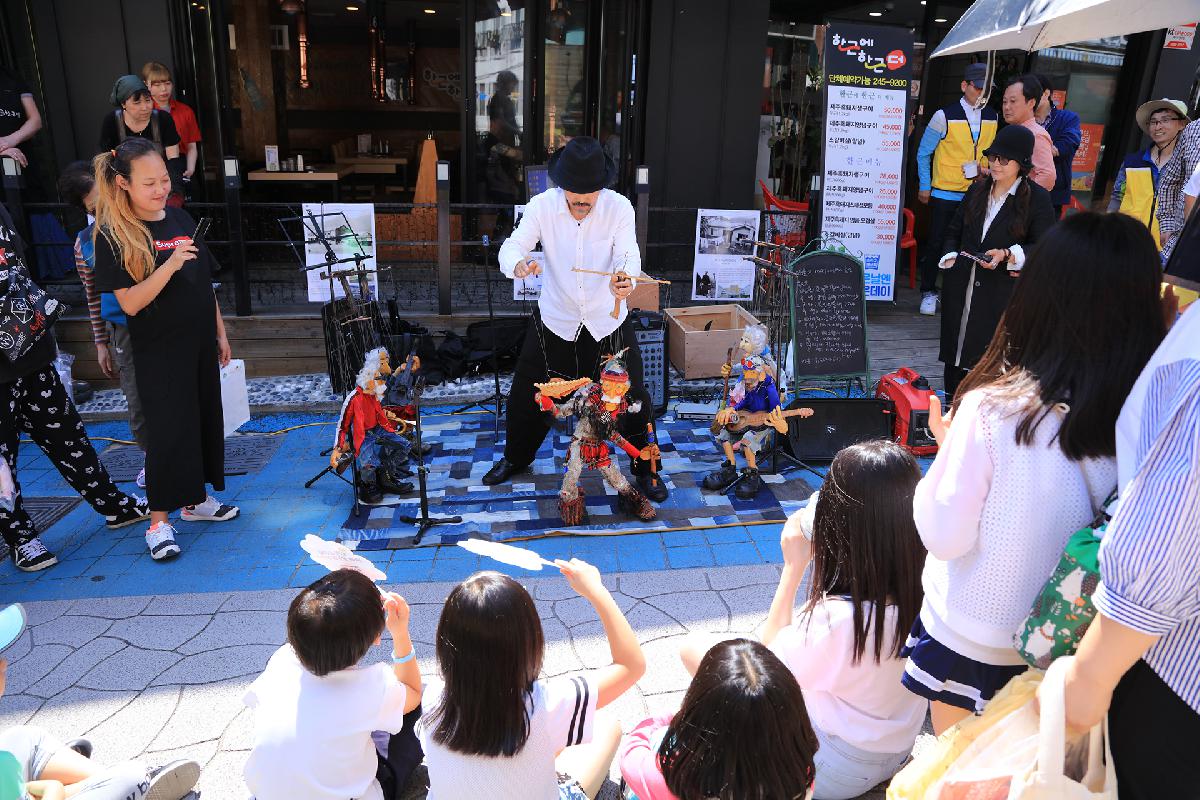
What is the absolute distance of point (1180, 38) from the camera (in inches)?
375

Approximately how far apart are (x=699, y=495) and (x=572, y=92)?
5628mm

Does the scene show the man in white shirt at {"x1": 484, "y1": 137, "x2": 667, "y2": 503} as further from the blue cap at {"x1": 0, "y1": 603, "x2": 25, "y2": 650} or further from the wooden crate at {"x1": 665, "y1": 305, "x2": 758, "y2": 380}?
the blue cap at {"x1": 0, "y1": 603, "x2": 25, "y2": 650}

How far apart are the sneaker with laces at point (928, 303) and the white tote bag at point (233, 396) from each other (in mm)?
6558

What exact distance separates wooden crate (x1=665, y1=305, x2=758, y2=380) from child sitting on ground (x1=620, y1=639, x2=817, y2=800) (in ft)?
15.1

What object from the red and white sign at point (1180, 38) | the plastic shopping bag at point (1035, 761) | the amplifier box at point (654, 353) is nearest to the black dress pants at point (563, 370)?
the amplifier box at point (654, 353)

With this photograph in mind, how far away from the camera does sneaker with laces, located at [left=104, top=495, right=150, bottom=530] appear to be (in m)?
4.39

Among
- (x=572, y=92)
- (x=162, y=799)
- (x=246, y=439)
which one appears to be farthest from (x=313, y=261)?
(x=162, y=799)

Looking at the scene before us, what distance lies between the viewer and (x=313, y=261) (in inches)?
258

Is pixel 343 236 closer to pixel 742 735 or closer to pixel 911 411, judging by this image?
pixel 911 411

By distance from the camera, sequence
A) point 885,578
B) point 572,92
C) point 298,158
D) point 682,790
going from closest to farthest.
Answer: point 682,790 < point 885,578 < point 572,92 < point 298,158

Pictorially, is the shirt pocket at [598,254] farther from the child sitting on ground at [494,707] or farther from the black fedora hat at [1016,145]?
the child sitting on ground at [494,707]

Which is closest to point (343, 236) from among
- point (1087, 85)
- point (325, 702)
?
point (325, 702)

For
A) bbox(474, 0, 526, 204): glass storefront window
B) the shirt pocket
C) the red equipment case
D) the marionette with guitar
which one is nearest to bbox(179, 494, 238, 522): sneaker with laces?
the shirt pocket

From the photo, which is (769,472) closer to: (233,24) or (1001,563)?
(1001,563)
